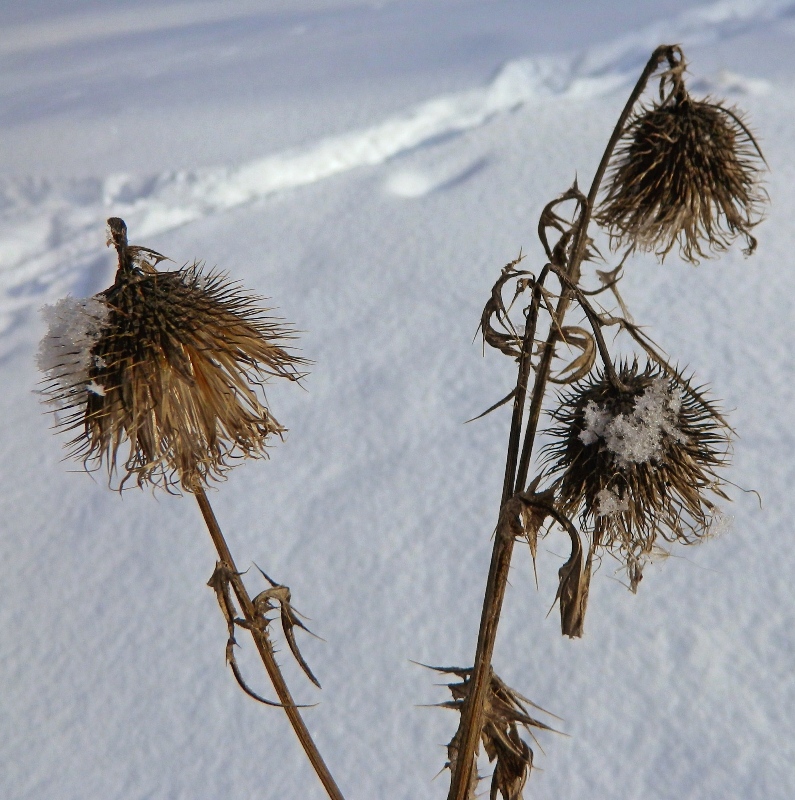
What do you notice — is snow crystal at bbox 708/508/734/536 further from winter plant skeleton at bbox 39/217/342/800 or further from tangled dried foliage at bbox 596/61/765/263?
winter plant skeleton at bbox 39/217/342/800

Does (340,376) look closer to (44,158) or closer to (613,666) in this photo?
(613,666)

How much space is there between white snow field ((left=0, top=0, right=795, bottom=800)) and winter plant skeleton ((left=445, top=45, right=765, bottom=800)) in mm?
454

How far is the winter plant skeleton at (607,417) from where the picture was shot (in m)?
0.56

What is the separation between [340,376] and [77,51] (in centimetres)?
290

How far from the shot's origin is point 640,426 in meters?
0.56

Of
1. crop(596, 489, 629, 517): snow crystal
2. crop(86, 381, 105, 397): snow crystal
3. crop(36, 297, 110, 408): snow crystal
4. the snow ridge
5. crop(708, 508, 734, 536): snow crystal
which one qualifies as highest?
the snow ridge

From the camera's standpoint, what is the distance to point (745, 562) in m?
1.17

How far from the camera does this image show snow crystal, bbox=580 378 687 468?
0.56m

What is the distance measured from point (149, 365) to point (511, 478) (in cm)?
26

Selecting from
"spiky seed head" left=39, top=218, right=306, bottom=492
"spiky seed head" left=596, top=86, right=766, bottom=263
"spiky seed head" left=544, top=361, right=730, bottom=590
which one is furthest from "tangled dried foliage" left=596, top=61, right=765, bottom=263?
"spiky seed head" left=39, top=218, right=306, bottom=492

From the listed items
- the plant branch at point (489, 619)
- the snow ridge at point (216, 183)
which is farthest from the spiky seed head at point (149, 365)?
the snow ridge at point (216, 183)

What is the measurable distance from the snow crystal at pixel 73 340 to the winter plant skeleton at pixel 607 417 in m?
0.27

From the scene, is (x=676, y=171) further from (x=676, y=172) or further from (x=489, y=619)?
(x=489, y=619)

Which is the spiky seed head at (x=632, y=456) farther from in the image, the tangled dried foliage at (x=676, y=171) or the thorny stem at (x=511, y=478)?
the tangled dried foliage at (x=676, y=171)
